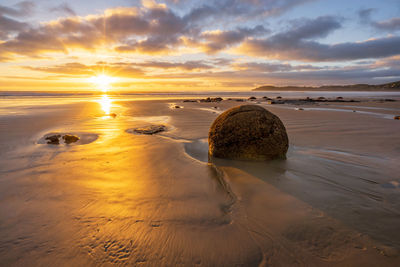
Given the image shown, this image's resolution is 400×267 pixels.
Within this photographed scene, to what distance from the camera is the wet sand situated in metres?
1.68

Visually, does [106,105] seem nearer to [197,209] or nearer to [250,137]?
[250,137]

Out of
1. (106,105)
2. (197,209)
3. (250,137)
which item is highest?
(106,105)

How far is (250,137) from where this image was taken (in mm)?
3787

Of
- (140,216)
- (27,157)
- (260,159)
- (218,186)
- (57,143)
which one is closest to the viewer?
(140,216)

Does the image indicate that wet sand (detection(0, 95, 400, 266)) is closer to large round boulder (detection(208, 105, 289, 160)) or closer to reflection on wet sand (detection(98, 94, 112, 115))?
large round boulder (detection(208, 105, 289, 160))

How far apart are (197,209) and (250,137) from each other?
75.9 inches

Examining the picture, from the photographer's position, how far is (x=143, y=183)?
2977 mm

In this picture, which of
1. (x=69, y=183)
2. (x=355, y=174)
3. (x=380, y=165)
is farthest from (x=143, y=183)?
(x=380, y=165)

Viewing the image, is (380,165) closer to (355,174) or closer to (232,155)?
(355,174)

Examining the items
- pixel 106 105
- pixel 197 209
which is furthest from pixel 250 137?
pixel 106 105

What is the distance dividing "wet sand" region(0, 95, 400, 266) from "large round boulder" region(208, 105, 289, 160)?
21cm

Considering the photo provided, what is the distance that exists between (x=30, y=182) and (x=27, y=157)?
147 cm

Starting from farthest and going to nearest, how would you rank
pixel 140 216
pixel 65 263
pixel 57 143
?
pixel 57 143 < pixel 140 216 < pixel 65 263

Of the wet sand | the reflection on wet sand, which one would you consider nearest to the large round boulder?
the wet sand
